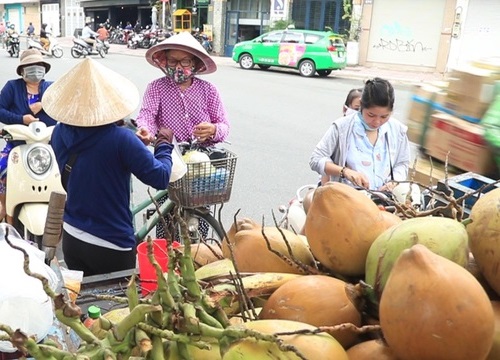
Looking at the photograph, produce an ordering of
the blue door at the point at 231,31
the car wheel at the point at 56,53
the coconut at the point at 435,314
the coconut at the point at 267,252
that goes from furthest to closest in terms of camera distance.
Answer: the blue door at the point at 231,31 → the car wheel at the point at 56,53 → the coconut at the point at 267,252 → the coconut at the point at 435,314

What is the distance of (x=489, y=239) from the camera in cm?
101

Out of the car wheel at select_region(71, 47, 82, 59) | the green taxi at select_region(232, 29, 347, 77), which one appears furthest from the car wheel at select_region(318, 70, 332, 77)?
the car wheel at select_region(71, 47, 82, 59)

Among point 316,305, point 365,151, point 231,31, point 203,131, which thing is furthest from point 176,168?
point 231,31

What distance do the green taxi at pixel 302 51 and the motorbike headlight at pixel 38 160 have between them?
13742 millimetres

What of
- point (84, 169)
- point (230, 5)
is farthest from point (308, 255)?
point (230, 5)

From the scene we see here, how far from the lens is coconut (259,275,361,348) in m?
0.97

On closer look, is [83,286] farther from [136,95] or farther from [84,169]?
[136,95]

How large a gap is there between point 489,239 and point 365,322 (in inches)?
11.0

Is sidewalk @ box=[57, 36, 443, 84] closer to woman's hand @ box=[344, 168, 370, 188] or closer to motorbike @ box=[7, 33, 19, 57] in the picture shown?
motorbike @ box=[7, 33, 19, 57]

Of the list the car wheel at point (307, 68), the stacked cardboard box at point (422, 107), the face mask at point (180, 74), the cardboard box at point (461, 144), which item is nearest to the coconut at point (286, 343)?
the cardboard box at point (461, 144)

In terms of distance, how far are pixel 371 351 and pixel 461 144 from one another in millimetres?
1039

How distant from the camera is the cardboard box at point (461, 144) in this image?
169cm

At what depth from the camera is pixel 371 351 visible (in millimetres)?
914

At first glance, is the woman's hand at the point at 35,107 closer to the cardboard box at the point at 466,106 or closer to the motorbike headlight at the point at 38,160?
the motorbike headlight at the point at 38,160
